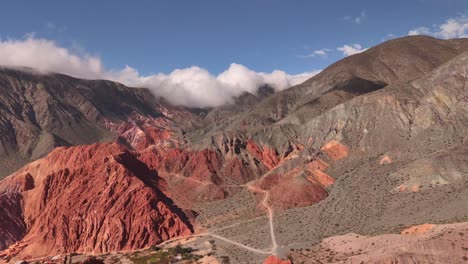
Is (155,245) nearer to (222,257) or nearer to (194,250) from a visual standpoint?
(194,250)

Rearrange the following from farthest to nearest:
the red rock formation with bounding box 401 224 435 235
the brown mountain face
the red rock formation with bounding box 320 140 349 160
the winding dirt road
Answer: the red rock formation with bounding box 320 140 349 160 → the brown mountain face → the winding dirt road → the red rock formation with bounding box 401 224 435 235

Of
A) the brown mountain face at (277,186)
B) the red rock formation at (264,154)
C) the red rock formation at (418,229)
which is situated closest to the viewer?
the red rock formation at (418,229)

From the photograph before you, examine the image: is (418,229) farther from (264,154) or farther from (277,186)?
(264,154)

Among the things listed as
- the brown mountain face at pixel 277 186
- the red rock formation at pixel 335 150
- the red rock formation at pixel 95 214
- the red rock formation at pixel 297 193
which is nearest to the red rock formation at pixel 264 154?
the brown mountain face at pixel 277 186

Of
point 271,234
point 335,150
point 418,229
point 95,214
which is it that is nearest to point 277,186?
point 335,150

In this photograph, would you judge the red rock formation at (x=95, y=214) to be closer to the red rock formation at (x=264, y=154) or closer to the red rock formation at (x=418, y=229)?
the red rock formation at (x=264, y=154)

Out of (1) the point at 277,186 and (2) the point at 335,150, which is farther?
(2) the point at 335,150

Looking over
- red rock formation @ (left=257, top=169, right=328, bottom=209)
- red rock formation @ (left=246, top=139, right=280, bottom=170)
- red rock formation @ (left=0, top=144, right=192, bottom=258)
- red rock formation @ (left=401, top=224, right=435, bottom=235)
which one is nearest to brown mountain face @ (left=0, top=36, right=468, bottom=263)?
red rock formation @ (left=0, top=144, right=192, bottom=258)

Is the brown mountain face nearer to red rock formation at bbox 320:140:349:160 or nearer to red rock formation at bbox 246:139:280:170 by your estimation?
red rock formation at bbox 320:140:349:160

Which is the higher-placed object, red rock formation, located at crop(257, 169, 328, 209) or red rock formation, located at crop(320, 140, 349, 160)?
red rock formation, located at crop(320, 140, 349, 160)
